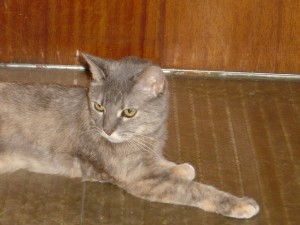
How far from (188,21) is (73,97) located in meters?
0.82

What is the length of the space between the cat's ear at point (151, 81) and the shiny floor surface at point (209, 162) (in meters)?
0.38

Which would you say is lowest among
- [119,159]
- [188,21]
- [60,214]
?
[60,214]

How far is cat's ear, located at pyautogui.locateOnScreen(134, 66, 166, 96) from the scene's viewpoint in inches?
94.0

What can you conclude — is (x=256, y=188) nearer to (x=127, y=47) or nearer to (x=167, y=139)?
(x=167, y=139)

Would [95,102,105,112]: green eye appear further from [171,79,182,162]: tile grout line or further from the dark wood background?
the dark wood background

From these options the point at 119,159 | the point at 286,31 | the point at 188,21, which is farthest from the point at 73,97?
the point at 286,31

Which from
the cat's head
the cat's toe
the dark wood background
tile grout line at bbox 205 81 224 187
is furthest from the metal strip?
the cat's toe

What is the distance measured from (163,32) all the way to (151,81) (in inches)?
34.1

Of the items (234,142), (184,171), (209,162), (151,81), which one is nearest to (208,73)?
(234,142)

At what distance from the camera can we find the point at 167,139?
287 centimetres

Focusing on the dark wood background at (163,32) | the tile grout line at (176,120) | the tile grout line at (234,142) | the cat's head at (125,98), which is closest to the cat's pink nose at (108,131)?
the cat's head at (125,98)

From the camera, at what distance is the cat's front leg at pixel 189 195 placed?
247cm

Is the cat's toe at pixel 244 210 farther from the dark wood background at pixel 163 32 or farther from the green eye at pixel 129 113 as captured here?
the dark wood background at pixel 163 32

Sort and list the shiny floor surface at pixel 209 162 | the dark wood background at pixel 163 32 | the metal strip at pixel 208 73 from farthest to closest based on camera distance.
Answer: the metal strip at pixel 208 73
the dark wood background at pixel 163 32
the shiny floor surface at pixel 209 162
